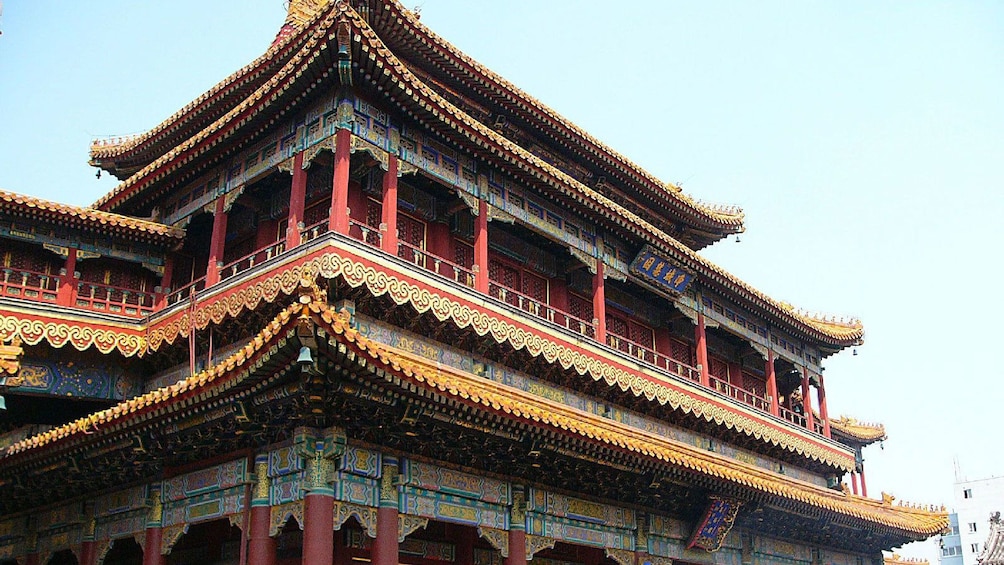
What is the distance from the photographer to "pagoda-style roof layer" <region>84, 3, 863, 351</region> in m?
15.2

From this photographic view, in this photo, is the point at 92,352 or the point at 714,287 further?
the point at 714,287

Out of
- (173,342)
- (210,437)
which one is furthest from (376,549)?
(173,342)

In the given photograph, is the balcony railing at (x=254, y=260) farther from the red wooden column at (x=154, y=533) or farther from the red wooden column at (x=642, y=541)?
the red wooden column at (x=642, y=541)

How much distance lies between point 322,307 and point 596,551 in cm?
1100

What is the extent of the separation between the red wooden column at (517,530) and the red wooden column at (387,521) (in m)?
2.74

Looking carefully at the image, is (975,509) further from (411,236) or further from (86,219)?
(86,219)

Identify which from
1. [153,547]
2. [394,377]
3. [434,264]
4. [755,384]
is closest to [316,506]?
[394,377]

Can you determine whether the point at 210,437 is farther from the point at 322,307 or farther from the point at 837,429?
the point at 837,429

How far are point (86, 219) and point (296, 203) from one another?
5.15 meters

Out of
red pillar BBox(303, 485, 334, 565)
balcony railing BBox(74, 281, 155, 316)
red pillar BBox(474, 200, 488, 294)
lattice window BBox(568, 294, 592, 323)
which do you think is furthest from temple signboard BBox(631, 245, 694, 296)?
red pillar BBox(303, 485, 334, 565)

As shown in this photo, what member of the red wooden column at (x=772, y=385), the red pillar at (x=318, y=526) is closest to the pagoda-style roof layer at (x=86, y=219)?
the red pillar at (x=318, y=526)

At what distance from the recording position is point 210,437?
43.4ft

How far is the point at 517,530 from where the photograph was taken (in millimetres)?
15055

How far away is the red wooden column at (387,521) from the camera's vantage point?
41.2ft
